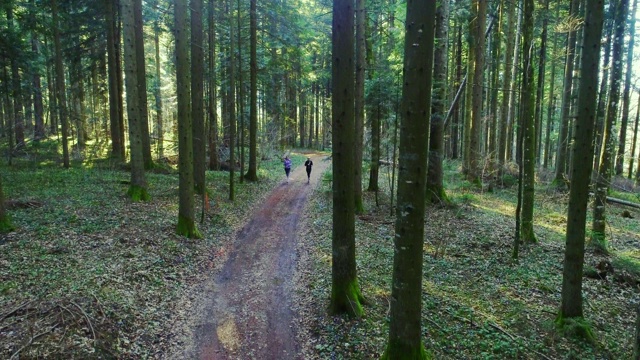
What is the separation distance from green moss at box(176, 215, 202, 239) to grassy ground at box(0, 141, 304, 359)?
0.26 meters

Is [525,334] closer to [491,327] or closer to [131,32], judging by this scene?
[491,327]

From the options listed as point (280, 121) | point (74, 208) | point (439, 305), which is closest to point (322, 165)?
point (280, 121)

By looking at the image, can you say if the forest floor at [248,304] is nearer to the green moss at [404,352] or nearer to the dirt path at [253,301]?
the dirt path at [253,301]

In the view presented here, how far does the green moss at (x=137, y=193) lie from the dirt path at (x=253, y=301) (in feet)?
13.4

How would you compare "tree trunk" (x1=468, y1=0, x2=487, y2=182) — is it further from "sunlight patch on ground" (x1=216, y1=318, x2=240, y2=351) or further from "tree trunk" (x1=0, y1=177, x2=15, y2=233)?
"tree trunk" (x1=0, y1=177, x2=15, y2=233)

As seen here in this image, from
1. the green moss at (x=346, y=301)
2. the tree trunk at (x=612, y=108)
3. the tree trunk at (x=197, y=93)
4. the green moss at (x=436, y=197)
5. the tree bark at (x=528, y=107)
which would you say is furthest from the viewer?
the green moss at (x=436, y=197)

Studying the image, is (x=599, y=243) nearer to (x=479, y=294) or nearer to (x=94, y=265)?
(x=479, y=294)

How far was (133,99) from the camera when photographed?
13.3 metres

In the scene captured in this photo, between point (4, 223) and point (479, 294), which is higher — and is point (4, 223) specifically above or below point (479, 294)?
above

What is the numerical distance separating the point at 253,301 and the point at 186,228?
4.59 metres

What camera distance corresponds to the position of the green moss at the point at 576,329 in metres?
6.52

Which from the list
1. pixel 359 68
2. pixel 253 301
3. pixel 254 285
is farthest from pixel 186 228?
pixel 359 68

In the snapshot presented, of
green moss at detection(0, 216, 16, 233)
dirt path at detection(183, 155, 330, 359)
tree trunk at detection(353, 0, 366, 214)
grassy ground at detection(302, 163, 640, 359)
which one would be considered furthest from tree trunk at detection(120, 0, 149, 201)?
tree trunk at detection(353, 0, 366, 214)

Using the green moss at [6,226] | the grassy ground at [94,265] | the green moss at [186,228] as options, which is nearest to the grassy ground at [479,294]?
the grassy ground at [94,265]
